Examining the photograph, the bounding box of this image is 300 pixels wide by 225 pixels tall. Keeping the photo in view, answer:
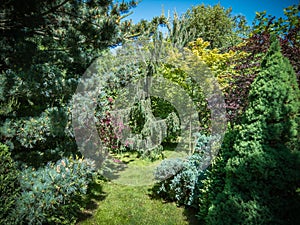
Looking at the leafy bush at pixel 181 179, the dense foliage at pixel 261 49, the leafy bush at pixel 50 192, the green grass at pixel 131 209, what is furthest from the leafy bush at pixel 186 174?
the leafy bush at pixel 50 192

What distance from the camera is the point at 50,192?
2.71m

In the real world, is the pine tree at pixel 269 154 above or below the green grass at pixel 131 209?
above

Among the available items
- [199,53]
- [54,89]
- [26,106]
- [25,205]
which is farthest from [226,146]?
[199,53]

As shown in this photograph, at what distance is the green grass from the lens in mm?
3543

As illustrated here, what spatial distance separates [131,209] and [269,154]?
2.82 m

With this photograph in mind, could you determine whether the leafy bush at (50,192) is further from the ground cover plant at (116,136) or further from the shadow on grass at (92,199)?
the shadow on grass at (92,199)

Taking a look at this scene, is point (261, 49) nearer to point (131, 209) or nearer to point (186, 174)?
point (186, 174)

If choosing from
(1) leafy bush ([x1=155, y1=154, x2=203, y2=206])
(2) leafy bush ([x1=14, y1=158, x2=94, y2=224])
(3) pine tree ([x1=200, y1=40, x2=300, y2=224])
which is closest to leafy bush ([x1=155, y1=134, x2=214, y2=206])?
(1) leafy bush ([x1=155, y1=154, x2=203, y2=206])

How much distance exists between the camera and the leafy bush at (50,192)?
258 cm

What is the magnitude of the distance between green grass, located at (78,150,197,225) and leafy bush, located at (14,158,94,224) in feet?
2.19

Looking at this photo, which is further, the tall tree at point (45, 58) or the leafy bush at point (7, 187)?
the tall tree at point (45, 58)

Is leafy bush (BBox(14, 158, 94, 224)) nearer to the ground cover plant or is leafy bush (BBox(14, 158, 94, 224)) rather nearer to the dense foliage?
the ground cover plant

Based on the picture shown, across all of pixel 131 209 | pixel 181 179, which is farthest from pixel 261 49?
pixel 131 209

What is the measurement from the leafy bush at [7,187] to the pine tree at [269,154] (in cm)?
257
